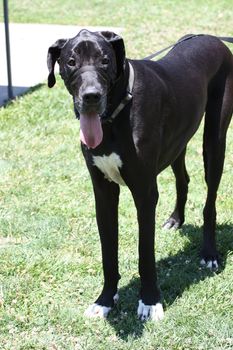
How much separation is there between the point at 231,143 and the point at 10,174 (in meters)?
2.34

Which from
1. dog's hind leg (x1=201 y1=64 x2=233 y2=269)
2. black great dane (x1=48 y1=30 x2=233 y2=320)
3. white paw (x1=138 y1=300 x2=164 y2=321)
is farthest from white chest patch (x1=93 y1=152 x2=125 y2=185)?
dog's hind leg (x1=201 y1=64 x2=233 y2=269)

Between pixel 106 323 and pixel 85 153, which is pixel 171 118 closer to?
pixel 85 153

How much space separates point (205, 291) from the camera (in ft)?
13.6

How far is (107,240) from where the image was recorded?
13.0 feet

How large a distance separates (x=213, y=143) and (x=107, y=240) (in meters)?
1.09

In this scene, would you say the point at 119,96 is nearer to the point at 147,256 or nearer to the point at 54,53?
the point at 54,53

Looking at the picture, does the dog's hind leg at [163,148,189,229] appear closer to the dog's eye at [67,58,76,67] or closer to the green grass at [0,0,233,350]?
the green grass at [0,0,233,350]

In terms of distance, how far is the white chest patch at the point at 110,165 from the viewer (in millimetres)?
3559

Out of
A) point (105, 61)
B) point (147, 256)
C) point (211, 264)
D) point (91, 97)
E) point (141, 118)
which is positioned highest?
point (105, 61)

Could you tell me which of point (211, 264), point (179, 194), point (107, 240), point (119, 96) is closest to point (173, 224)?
point (179, 194)

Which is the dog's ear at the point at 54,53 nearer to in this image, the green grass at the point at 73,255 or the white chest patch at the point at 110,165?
the white chest patch at the point at 110,165

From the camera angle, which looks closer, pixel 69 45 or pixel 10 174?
pixel 69 45

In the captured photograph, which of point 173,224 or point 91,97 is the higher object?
point 91,97

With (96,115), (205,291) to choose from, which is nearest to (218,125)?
(205,291)
